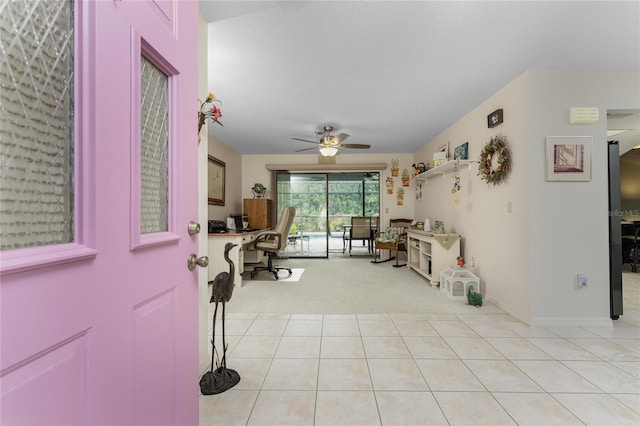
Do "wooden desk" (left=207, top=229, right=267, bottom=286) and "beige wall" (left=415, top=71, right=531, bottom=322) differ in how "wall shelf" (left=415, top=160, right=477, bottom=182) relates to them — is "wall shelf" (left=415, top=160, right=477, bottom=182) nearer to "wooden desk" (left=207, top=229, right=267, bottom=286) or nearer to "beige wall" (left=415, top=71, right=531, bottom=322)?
"beige wall" (left=415, top=71, right=531, bottom=322)

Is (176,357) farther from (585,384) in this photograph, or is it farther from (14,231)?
(585,384)

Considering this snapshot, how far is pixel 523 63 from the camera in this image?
99.3 inches

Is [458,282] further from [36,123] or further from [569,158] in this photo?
[36,123]

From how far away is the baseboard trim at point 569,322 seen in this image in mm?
2604

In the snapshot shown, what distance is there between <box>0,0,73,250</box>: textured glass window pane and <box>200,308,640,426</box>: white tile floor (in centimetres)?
138

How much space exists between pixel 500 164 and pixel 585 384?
198cm

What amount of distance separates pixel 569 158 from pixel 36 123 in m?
3.52

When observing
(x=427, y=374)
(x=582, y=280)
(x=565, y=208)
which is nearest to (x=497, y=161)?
(x=565, y=208)

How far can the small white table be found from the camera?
3416 millimetres

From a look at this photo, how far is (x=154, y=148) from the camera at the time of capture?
0.87 metres

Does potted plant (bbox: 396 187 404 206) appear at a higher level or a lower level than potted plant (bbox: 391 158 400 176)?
lower

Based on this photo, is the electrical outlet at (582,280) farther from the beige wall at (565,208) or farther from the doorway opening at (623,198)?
the doorway opening at (623,198)

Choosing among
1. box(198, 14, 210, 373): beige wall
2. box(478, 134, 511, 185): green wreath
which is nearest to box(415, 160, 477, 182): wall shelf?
box(478, 134, 511, 185): green wreath

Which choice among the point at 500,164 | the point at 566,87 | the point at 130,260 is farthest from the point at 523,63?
the point at 130,260
